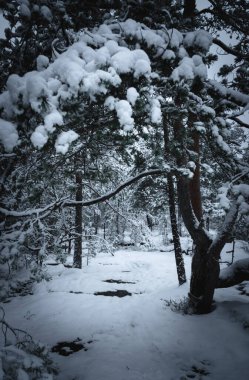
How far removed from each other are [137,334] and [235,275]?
9.92 feet

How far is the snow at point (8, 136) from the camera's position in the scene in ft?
7.62

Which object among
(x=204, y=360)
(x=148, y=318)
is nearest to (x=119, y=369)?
(x=204, y=360)

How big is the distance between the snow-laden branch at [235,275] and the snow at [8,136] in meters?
6.38

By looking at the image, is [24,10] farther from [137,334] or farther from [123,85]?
[137,334]

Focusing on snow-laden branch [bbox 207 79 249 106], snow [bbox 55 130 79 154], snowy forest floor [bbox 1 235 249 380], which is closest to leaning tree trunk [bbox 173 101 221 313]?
snowy forest floor [bbox 1 235 249 380]

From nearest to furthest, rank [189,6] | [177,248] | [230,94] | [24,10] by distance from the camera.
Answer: [24,10] → [230,94] → [189,6] → [177,248]

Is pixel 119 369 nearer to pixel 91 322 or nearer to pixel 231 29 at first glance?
pixel 91 322

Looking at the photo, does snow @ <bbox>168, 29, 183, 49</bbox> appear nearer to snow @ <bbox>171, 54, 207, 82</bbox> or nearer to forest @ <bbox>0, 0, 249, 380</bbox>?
forest @ <bbox>0, 0, 249, 380</bbox>

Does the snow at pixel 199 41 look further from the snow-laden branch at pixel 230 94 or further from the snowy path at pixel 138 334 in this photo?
the snowy path at pixel 138 334

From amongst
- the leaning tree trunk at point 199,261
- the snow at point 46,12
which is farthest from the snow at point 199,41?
the leaning tree trunk at point 199,261

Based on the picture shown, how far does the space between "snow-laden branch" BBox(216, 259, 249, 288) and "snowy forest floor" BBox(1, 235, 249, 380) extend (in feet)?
2.28

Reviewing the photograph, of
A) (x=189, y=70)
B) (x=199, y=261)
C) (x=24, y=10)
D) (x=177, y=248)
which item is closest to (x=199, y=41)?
(x=189, y=70)

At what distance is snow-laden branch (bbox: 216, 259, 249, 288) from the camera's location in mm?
6422

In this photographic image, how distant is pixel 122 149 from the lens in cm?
474
